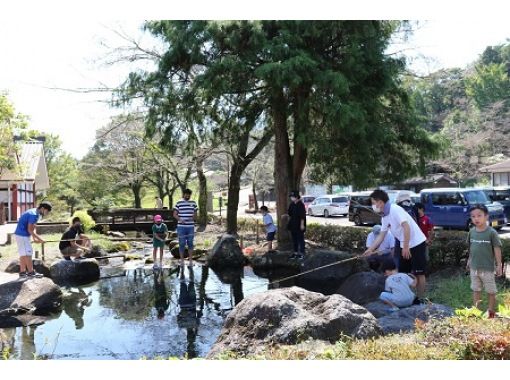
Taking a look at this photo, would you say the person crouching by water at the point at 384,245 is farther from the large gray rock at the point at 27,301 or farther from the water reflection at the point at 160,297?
the large gray rock at the point at 27,301

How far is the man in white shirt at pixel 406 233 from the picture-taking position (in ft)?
21.1

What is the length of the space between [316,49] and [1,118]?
12.7 m

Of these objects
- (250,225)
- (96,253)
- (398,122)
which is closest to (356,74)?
(398,122)

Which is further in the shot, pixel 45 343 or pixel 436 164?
pixel 436 164

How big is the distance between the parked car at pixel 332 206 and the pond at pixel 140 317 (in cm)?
2167

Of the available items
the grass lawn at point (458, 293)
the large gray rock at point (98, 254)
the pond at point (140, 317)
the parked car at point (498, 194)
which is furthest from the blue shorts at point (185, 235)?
the parked car at point (498, 194)

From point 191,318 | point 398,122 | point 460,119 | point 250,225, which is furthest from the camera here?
point 460,119

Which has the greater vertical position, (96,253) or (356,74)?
(356,74)

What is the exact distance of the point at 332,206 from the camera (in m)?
32.7

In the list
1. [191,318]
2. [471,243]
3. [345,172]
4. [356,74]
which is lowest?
[191,318]

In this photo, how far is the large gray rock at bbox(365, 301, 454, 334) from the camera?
5367 millimetres

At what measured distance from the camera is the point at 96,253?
558 inches

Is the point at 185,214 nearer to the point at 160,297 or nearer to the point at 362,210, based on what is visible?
the point at 160,297

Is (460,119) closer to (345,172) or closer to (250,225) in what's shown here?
Answer: (250,225)
